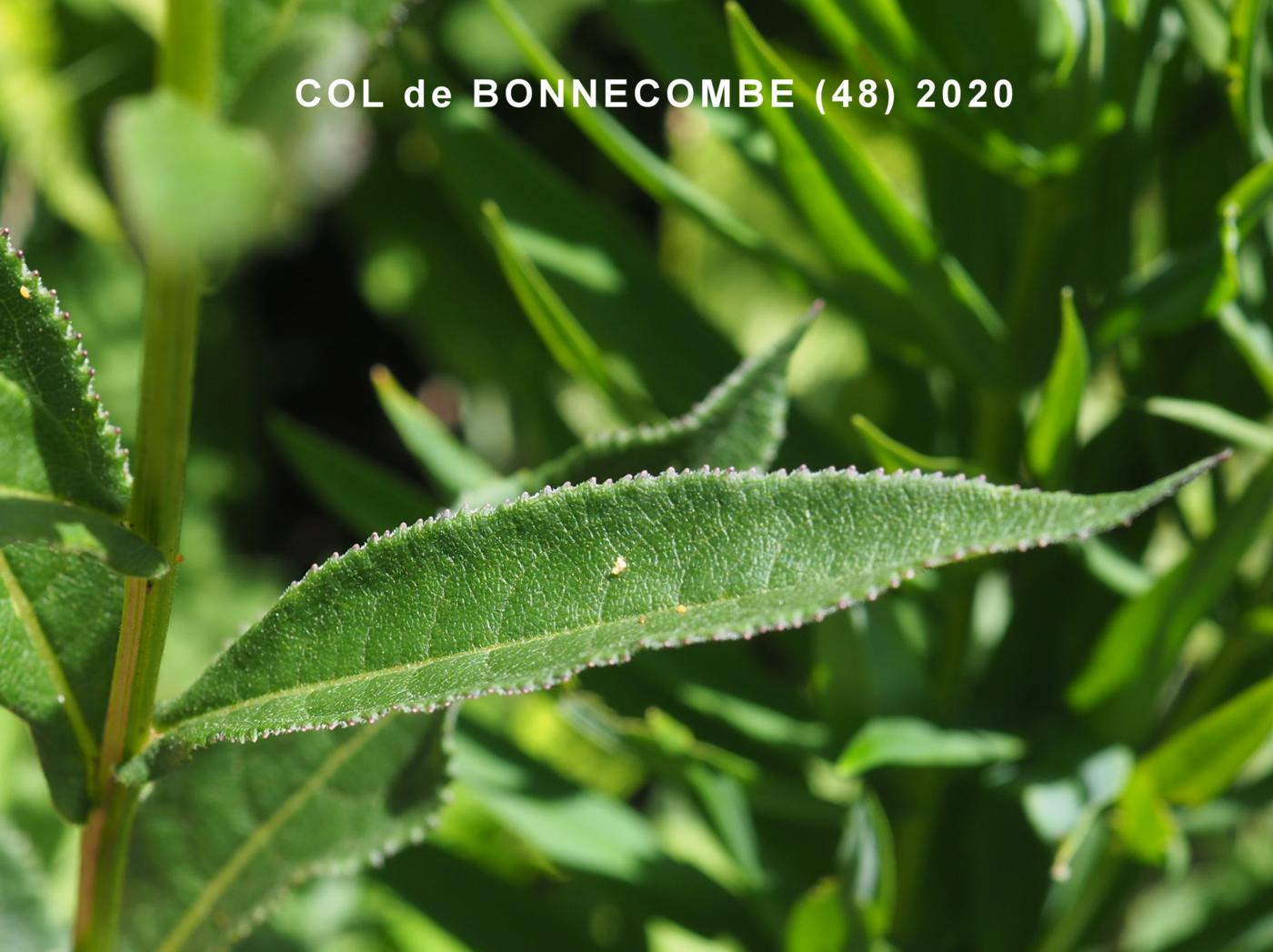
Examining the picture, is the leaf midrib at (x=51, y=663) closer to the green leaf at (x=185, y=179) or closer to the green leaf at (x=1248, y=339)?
the green leaf at (x=185, y=179)

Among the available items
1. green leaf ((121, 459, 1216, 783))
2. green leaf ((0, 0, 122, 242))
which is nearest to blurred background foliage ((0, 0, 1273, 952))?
green leaf ((121, 459, 1216, 783))

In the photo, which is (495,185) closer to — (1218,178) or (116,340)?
(1218,178)

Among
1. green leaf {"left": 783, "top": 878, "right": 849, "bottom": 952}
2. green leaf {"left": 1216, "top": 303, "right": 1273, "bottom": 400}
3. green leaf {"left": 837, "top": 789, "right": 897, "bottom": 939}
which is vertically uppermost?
A: green leaf {"left": 1216, "top": 303, "right": 1273, "bottom": 400}

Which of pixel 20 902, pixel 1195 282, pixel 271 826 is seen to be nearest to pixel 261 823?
pixel 271 826

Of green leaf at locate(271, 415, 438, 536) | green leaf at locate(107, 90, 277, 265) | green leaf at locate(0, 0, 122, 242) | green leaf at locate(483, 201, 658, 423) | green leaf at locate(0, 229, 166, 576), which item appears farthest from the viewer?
green leaf at locate(0, 0, 122, 242)

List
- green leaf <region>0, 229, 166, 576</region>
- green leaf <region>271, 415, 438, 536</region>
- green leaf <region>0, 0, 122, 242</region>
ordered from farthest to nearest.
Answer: green leaf <region>0, 0, 122, 242</region> → green leaf <region>271, 415, 438, 536</region> → green leaf <region>0, 229, 166, 576</region>

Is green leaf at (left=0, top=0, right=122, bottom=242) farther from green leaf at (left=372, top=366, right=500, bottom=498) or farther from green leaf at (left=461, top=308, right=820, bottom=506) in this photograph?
green leaf at (left=461, top=308, right=820, bottom=506)

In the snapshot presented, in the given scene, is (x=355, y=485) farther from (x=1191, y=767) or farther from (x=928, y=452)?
(x=1191, y=767)
